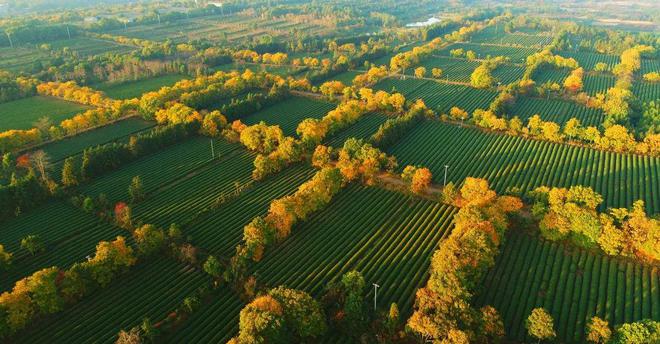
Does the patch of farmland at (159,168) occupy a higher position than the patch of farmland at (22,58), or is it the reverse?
the patch of farmland at (22,58)

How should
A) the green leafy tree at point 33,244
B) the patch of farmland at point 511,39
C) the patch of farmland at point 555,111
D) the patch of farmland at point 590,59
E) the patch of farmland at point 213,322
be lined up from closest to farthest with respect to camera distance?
the patch of farmland at point 213,322 < the green leafy tree at point 33,244 < the patch of farmland at point 555,111 < the patch of farmland at point 590,59 < the patch of farmland at point 511,39

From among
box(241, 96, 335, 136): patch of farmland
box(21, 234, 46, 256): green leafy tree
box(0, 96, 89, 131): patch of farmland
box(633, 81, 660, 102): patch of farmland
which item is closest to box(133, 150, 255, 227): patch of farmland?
box(21, 234, 46, 256): green leafy tree

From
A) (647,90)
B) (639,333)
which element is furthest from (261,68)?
(639,333)

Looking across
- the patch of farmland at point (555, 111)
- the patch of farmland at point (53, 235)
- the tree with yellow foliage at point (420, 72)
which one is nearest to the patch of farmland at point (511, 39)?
the tree with yellow foliage at point (420, 72)

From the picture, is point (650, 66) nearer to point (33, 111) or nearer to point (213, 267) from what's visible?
point (213, 267)

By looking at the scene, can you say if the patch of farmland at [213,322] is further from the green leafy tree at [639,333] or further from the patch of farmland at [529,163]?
the patch of farmland at [529,163]

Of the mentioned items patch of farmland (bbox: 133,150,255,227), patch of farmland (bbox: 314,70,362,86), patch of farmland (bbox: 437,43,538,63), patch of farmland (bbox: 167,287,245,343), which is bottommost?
patch of farmland (bbox: 167,287,245,343)

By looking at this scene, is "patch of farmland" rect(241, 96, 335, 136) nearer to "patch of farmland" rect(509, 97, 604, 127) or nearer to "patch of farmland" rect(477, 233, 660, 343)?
"patch of farmland" rect(509, 97, 604, 127)
